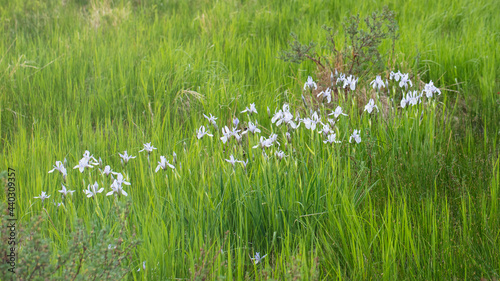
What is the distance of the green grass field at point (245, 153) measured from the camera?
1.78 meters

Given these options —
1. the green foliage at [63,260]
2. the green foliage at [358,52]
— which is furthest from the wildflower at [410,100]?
the green foliage at [63,260]

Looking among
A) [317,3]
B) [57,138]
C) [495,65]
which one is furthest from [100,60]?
[495,65]

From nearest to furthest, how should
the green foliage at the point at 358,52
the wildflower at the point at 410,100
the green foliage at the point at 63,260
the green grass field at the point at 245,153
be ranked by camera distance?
the green foliage at the point at 63,260 → the green grass field at the point at 245,153 → the wildflower at the point at 410,100 → the green foliage at the point at 358,52

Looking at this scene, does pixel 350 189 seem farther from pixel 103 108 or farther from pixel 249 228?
pixel 103 108

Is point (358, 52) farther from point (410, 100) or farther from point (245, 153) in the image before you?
point (245, 153)

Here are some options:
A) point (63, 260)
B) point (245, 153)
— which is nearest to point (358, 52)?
point (245, 153)

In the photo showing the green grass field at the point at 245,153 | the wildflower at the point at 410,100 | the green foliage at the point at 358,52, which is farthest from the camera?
the green foliage at the point at 358,52

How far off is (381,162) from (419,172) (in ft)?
0.75

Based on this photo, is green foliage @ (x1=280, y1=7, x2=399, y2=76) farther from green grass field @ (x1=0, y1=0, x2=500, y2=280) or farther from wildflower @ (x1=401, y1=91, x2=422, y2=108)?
wildflower @ (x1=401, y1=91, x2=422, y2=108)

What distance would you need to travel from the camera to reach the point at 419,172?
8.24 feet

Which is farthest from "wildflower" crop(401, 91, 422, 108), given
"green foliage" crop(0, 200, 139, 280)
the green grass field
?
"green foliage" crop(0, 200, 139, 280)

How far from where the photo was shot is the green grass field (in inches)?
70.2

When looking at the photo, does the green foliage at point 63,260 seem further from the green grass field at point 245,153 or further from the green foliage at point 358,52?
the green foliage at point 358,52

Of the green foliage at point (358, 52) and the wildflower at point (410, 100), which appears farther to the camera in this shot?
the green foliage at point (358, 52)
